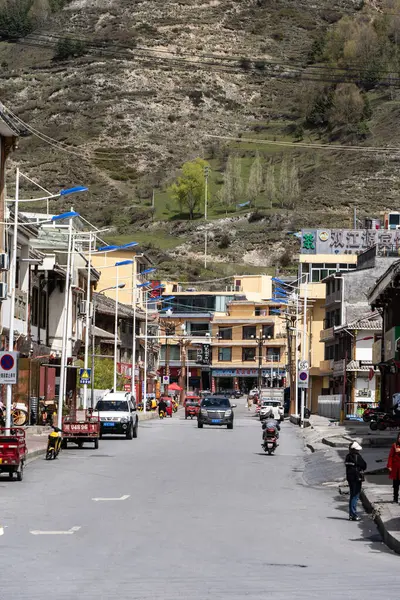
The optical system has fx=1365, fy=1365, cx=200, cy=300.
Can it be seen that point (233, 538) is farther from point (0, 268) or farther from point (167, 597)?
point (0, 268)

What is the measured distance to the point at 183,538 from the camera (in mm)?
20297

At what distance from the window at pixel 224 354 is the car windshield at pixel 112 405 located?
103 meters

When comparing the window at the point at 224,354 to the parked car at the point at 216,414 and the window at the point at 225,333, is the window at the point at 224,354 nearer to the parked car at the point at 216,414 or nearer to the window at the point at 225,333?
the window at the point at 225,333

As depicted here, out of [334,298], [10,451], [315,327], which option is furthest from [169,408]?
[10,451]

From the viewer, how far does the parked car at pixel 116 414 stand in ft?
174

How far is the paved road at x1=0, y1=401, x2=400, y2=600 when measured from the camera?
50.5 feet

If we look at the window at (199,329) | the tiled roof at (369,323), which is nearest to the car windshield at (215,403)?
the tiled roof at (369,323)

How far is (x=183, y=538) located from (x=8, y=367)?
17814mm

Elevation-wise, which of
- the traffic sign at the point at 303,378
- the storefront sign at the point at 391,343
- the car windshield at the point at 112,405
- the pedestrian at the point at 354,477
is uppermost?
the storefront sign at the point at 391,343

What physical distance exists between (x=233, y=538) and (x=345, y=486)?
10637 millimetres

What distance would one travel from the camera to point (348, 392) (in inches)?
3693

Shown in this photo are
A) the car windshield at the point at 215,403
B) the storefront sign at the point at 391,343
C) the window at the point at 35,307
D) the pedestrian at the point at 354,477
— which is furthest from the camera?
the car windshield at the point at 215,403

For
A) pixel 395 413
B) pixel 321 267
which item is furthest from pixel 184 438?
pixel 321 267

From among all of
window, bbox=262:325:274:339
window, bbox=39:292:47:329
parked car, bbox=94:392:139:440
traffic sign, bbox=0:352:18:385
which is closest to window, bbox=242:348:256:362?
window, bbox=262:325:274:339
